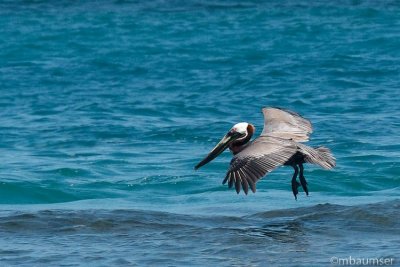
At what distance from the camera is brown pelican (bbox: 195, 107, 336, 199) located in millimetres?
7543

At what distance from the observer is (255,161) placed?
7.66m

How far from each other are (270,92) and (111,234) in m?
8.18

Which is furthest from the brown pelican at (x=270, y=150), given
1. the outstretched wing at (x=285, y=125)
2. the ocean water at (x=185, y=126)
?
the ocean water at (x=185, y=126)

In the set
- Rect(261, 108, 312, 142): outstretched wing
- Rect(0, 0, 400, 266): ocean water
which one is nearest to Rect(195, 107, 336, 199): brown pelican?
Rect(261, 108, 312, 142): outstretched wing

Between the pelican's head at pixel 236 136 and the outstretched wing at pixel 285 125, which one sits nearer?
the pelican's head at pixel 236 136

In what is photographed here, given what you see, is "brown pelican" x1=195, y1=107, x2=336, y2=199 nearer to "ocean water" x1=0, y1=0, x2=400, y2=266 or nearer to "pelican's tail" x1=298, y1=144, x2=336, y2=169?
"pelican's tail" x1=298, y1=144, x2=336, y2=169

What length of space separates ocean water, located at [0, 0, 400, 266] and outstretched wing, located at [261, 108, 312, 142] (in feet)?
2.02

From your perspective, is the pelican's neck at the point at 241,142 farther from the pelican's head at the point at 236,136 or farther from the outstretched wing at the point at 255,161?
the outstretched wing at the point at 255,161

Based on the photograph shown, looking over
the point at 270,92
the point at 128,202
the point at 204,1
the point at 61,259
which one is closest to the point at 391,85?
the point at 270,92

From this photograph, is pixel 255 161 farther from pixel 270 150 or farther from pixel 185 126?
pixel 185 126

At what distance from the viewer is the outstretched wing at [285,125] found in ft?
28.5

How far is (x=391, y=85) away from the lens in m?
15.7

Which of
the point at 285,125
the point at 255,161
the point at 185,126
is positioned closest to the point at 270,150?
the point at 255,161

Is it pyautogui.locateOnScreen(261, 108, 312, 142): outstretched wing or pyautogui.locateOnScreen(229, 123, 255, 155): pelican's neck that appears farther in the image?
pyautogui.locateOnScreen(261, 108, 312, 142): outstretched wing
